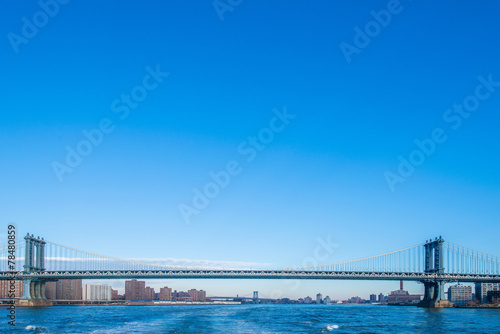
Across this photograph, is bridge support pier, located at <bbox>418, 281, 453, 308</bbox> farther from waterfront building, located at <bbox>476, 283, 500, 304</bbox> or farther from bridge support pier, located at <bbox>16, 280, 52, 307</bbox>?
bridge support pier, located at <bbox>16, 280, 52, 307</bbox>

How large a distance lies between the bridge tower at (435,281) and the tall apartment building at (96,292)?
10356cm

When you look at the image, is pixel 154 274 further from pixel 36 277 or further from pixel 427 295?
pixel 427 295

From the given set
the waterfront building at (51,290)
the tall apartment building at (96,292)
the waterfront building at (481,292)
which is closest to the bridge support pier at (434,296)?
the waterfront building at (481,292)

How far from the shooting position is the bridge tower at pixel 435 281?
3637 inches

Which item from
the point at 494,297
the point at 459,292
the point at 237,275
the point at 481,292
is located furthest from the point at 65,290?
the point at 459,292

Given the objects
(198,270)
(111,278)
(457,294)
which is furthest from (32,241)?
(457,294)

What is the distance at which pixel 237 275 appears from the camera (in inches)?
3487

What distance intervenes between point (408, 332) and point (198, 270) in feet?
180

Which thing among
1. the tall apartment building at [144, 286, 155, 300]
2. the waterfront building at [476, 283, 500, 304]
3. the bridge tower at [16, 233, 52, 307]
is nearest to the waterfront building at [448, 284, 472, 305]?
the waterfront building at [476, 283, 500, 304]

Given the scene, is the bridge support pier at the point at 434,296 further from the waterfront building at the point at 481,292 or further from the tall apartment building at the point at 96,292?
the tall apartment building at the point at 96,292

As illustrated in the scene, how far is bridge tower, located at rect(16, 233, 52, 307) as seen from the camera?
291ft

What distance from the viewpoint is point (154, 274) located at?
89.1 metres

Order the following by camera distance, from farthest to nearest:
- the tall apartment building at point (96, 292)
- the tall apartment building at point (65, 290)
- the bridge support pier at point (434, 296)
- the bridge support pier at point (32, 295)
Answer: the tall apartment building at point (96, 292) → the tall apartment building at point (65, 290) → the bridge support pier at point (434, 296) → the bridge support pier at point (32, 295)

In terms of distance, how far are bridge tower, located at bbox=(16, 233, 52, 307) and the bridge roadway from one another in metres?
1.22
